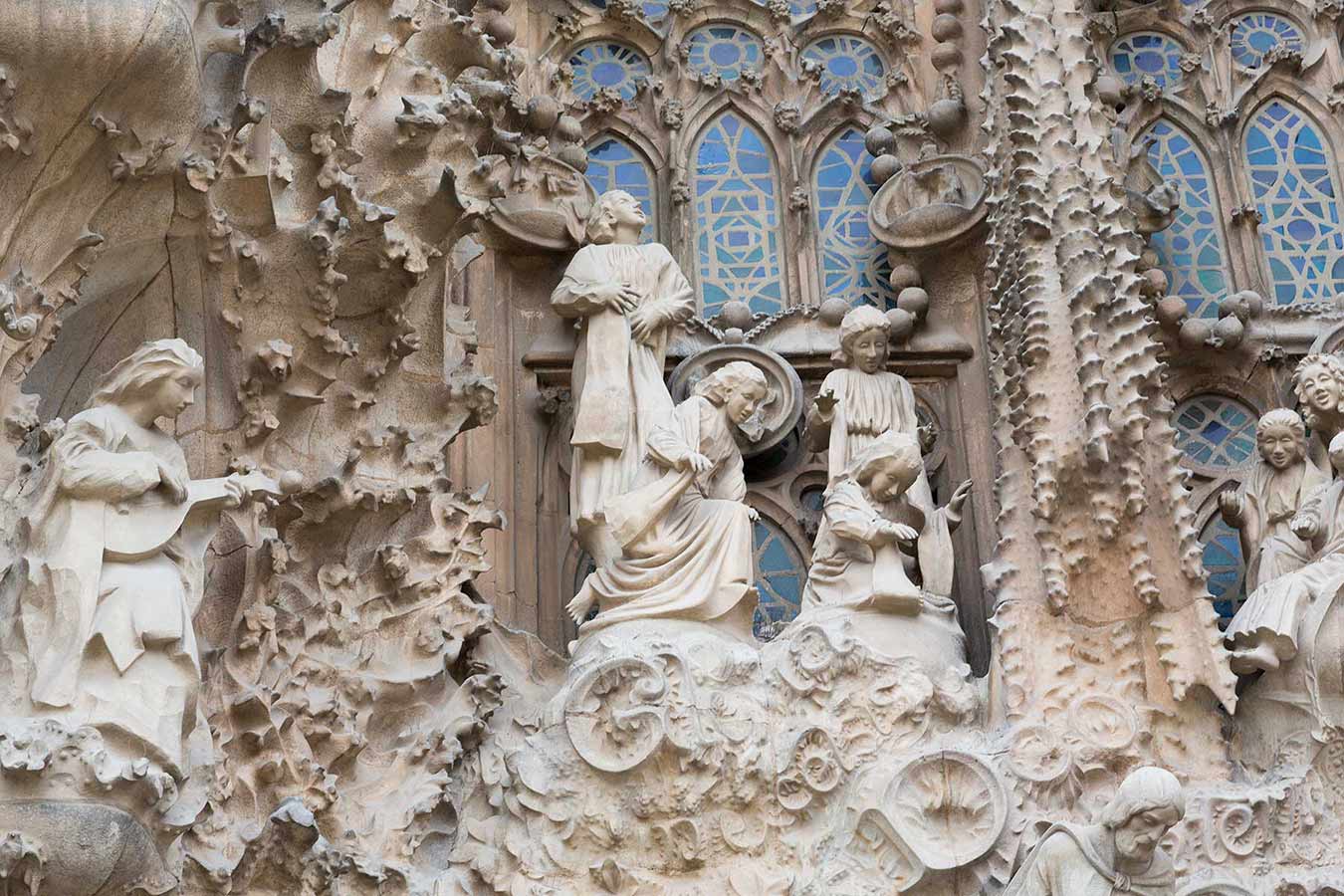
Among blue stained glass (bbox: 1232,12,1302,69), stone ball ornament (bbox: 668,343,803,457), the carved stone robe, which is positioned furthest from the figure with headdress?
blue stained glass (bbox: 1232,12,1302,69)

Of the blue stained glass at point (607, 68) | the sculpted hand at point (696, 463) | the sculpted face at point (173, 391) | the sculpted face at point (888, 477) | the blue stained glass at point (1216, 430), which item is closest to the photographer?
the sculpted face at point (173, 391)

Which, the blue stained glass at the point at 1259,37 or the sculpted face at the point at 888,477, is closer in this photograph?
the sculpted face at the point at 888,477

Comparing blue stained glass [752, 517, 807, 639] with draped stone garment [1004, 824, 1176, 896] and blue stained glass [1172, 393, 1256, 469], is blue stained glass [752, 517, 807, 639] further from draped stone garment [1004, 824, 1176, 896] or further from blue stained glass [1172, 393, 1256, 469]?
draped stone garment [1004, 824, 1176, 896]

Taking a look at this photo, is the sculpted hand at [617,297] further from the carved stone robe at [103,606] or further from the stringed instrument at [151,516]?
the carved stone robe at [103,606]

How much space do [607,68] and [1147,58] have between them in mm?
2277

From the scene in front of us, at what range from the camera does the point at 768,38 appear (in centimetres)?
1121

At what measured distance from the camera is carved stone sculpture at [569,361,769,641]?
8.78 meters

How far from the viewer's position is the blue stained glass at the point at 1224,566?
974 centimetres

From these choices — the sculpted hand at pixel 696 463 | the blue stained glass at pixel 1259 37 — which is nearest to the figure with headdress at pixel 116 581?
the sculpted hand at pixel 696 463

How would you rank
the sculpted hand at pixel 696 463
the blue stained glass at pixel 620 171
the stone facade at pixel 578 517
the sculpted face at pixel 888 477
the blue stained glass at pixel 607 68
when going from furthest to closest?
the blue stained glass at pixel 607 68
the blue stained glass at pixel 620 171
the sculpted face at pixel 888 477
the sculpted hand at pixel 696 463
the stone facade at pixel 578 517

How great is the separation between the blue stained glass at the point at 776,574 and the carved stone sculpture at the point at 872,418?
1.33ft

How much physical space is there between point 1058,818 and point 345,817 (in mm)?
2232

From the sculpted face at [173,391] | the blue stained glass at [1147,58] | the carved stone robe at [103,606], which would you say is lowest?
the carved stone robe at [103,606]

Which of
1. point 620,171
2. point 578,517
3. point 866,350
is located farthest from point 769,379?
point 620,171
